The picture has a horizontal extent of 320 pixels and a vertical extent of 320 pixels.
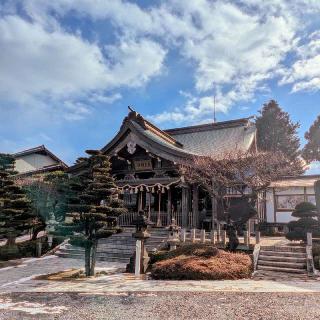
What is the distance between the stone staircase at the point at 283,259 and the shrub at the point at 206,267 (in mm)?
1031

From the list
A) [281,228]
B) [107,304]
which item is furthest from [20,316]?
[281,228]

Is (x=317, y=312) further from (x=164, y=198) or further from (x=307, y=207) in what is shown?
(x=164, y=198)

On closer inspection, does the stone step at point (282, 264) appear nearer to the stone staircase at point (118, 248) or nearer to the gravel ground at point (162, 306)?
the gravel ground at point (162, 306)

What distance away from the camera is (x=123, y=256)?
18797 mm

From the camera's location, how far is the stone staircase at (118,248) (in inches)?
744

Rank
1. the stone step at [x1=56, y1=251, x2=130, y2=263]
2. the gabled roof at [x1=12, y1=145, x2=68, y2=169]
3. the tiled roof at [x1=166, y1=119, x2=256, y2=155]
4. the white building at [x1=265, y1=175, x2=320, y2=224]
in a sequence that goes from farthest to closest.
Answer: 1. the gabled roof at [x1=12, y1=145, x2=68, y2=169]
2. the tiled roof at [x1=166, y1=119, x2=256, y2=155]
3. the white building at [x1=265, y1=175, x2=320, y2=224]
4. the stone step at [x1=56, y1=251, x2=130, y2=263]

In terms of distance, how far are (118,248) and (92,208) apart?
6.74 m

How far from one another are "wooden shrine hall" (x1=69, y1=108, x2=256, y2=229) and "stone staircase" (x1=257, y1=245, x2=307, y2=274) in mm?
6055

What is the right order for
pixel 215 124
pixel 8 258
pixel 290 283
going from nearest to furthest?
pixel 290 283, pixel 8 258, pixel 215 124

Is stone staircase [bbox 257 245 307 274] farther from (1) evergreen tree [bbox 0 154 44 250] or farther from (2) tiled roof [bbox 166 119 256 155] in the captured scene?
(1) evergreen tree [bbox 0 154 44 250]

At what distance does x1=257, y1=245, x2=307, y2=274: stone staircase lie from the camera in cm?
1441

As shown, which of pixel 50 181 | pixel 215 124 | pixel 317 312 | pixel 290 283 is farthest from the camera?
pixel 215 124

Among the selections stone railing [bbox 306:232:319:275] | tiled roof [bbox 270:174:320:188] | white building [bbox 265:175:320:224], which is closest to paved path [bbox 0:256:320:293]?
stone railing [bbox 306:232:319:275]

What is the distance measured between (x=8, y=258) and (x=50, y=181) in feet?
26.8
